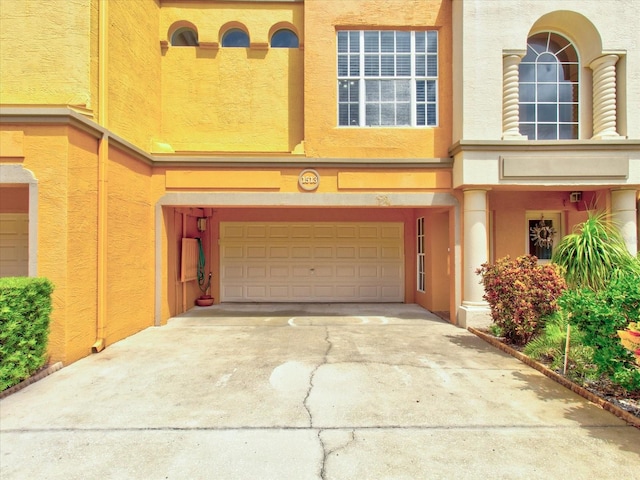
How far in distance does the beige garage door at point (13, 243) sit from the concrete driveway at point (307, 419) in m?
3.63

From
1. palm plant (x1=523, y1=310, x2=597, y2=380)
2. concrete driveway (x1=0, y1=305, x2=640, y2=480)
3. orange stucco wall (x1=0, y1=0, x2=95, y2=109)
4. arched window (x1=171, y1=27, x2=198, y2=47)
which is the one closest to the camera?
concrete driveway (x1=0, y1=305, x2=640, y2=480)

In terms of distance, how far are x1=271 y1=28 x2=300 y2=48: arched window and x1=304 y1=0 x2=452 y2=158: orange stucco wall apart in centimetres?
107

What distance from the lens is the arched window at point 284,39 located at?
9492 mm

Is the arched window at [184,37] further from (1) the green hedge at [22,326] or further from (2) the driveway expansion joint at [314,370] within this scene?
(2) the driveway expansion joint at [314,370]

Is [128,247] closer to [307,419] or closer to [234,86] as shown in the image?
[234,86]

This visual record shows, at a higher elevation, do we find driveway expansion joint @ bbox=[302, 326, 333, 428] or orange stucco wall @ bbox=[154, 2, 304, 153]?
orange stucco wall @ bbox=[154, 2, 304, 153]

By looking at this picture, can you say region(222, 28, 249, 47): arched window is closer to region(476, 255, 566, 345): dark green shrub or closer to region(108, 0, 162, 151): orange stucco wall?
region(108, 0, 162, 151): orange stucco wall

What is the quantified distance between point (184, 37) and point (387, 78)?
560 cm

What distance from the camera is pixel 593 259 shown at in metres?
6.46

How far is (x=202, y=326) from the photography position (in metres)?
8.20

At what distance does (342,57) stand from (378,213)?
15.7 feet

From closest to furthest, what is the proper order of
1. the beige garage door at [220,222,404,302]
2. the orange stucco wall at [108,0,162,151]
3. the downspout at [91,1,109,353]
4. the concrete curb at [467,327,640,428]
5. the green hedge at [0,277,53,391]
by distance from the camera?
the concrete curb at [467,327,640,428] < the green hedge at [0,277,53,391] < the downspout at [91,1,109,353] < the orange stucco wall at [108,0,162,151] < the beige garage door at [220,222,404,302]

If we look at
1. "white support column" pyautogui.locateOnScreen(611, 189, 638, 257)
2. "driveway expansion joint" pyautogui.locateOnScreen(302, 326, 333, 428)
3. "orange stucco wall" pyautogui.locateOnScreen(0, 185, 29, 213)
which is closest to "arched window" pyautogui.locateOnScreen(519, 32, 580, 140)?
"white support column" pyautogui.locateOnScreen(611, 189, 638, 257)

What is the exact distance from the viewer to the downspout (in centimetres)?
627
